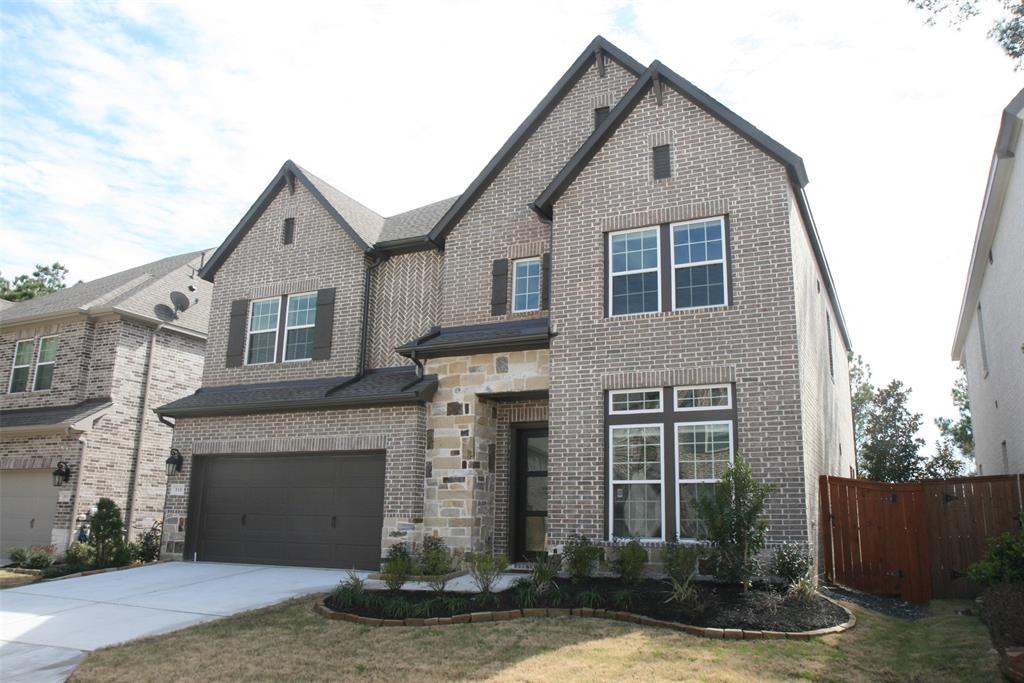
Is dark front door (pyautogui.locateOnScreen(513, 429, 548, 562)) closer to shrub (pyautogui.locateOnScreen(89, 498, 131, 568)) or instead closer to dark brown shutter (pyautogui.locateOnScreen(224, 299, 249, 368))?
dark brown shutter (pyautogui.locateOnScreen(224, 299, 249, 368))

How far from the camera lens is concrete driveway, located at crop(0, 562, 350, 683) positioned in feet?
28.4

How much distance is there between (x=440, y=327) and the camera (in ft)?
49.6

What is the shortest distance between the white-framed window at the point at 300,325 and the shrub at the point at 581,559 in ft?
27.2

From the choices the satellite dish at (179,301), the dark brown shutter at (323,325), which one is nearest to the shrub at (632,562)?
the dark brown shutter at (323,325)

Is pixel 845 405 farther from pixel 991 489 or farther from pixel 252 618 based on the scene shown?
pixel 252 618

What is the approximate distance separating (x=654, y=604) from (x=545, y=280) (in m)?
6.90

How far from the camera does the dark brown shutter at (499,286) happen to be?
1470 centimetres

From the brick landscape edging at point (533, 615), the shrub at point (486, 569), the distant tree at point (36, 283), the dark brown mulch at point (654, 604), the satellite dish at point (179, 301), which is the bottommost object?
the brick landscape edging at point (533, 615)

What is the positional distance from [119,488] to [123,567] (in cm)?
422

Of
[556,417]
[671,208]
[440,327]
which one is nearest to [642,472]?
[556,417]

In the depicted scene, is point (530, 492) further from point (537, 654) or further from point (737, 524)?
point (537, 654)

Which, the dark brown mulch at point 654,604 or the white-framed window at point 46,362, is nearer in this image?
the dark brown mulch at point 654,604

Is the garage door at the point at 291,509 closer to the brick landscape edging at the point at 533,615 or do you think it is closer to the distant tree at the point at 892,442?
the brick landscape edging at the point at 533,615

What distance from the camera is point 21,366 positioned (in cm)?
2131
